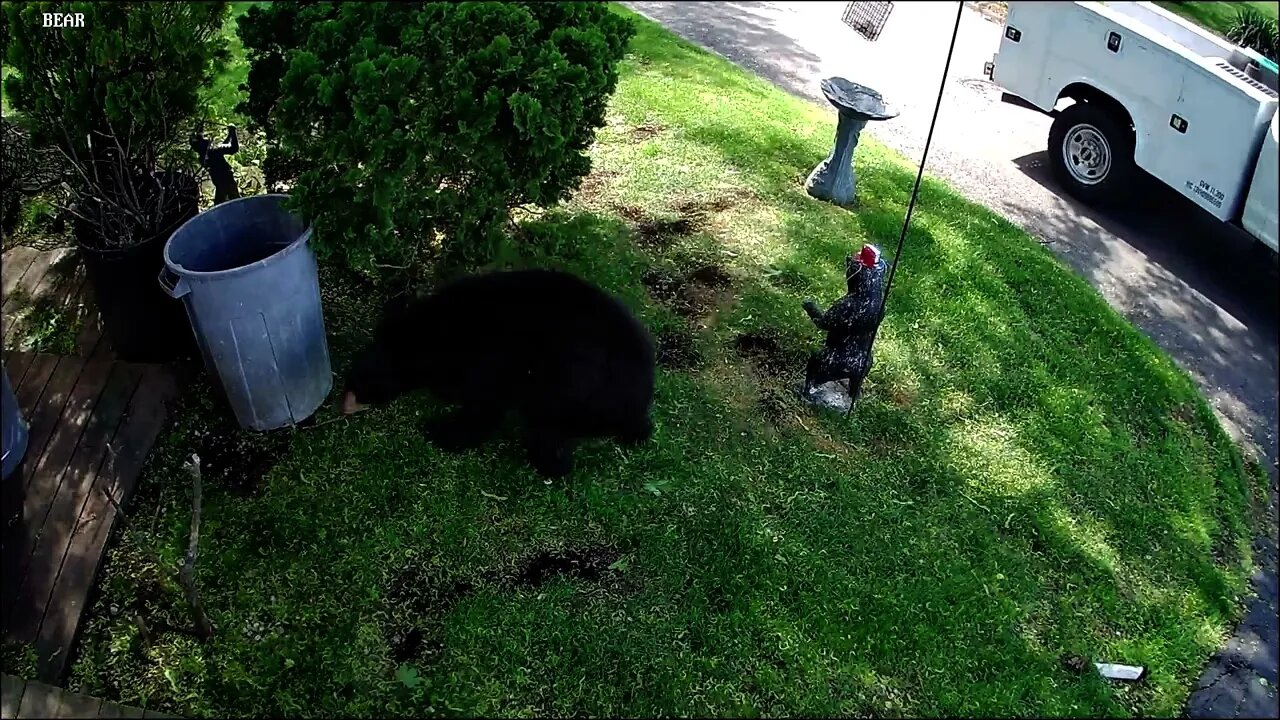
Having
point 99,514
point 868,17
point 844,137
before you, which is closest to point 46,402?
point 99,514

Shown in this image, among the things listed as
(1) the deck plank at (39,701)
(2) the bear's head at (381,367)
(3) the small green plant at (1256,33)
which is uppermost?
(3) the small green plant at (1256,33)

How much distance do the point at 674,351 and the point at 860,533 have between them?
5.72ft

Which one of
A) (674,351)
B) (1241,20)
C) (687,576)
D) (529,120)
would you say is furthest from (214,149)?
(1241,20)

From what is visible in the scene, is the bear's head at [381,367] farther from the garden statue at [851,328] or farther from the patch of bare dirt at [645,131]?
the patch of bare dirt at [645,131]

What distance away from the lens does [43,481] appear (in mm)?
4535

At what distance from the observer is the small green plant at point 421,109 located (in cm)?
434

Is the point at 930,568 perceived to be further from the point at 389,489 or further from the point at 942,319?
the point at 389,489

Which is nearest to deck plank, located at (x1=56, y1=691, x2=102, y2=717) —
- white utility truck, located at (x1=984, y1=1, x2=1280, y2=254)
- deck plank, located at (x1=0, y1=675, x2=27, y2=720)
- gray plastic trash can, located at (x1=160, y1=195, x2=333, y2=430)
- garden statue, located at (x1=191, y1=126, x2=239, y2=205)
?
deck plank, located at (x1=0, y1=675, x2=27, y2=720)

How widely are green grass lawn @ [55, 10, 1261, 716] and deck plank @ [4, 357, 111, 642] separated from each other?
29 cm

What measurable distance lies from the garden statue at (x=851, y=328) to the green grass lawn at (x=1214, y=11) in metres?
8.09

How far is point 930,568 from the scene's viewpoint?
4742mm

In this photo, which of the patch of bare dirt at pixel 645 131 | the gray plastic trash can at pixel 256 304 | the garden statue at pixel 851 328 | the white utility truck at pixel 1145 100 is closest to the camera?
the gray plastic trash can at pixel 256 304

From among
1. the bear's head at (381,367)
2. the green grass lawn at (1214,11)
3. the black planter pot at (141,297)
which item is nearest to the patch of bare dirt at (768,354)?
the bear's head at (381,367)

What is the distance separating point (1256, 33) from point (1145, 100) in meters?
4.00
